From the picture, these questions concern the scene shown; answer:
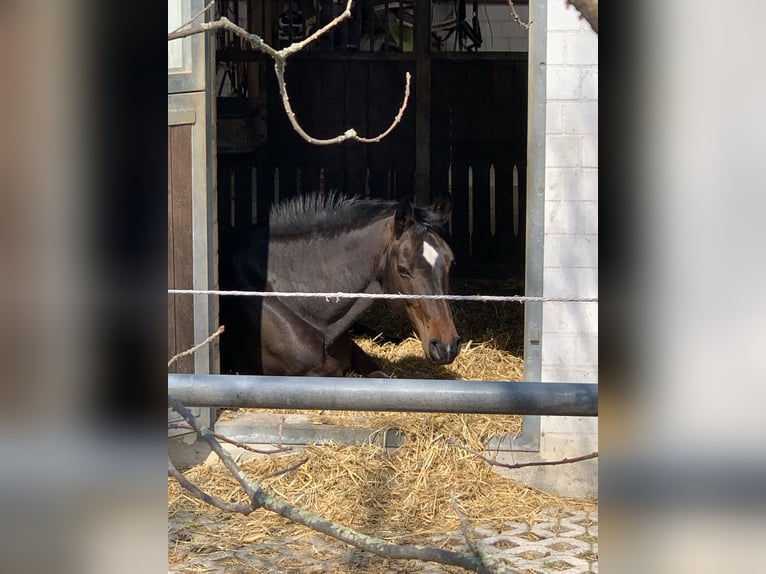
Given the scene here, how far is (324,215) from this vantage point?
20.4 ft

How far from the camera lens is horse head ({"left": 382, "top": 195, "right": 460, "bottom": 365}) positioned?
5512mm

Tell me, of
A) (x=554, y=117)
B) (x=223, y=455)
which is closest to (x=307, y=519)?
(x=223, y=455)

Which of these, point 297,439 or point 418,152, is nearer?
point 297,439

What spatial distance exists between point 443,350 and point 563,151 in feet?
4.64

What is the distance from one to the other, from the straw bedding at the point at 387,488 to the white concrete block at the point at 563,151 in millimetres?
1556

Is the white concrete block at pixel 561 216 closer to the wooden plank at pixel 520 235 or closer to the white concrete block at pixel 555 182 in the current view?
the white concrete block at pixel 555 182

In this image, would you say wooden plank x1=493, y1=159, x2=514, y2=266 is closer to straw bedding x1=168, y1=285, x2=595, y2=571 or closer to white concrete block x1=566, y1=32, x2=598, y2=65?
straw bedding x1=168, y1=285, x2=595, y2=571

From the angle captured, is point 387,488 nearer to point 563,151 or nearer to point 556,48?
point 563,151
